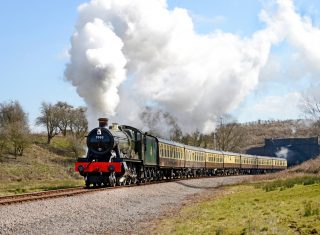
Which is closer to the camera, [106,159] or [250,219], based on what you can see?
[250,219]

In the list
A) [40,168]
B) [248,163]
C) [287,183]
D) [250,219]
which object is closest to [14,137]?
[40,168]

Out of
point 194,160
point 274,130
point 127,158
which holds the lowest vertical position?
point 194,160

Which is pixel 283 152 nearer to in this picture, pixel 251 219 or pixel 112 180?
pixel 112 180

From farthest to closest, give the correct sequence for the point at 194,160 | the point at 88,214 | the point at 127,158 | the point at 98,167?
the point at 194,160 < the point at 127,158 < the point at 98,167 < the point at 88,214

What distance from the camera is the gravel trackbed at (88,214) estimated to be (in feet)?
42.2

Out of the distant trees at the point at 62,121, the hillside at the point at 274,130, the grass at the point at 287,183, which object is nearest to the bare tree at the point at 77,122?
the distant trees at the point at 62,121

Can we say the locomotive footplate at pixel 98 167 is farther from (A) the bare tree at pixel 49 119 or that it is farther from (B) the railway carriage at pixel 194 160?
(A) the bare tree at pixel 49 119

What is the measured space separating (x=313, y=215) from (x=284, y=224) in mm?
1182

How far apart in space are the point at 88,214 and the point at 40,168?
3620 cm

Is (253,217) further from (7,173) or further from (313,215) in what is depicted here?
(7,173)

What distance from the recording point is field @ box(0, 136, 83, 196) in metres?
33.3

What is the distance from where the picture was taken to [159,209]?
1820cm

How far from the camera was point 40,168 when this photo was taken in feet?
165

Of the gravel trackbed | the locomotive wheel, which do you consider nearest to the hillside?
the locomotive wheel
